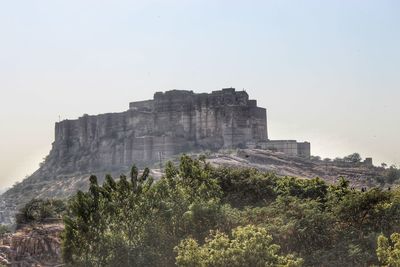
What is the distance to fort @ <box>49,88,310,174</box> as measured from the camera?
80250mm

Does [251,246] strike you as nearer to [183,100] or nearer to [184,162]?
[184,162]

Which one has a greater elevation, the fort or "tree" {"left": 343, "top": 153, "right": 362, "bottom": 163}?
the fort

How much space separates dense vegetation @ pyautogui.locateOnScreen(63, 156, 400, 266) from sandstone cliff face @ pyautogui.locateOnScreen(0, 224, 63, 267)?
4090 mm

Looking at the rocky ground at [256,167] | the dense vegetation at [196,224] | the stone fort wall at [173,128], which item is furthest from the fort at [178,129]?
the dense vegetation at [196,224]

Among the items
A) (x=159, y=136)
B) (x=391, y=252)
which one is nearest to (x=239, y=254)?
(x=391, y=252)

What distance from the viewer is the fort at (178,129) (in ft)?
263

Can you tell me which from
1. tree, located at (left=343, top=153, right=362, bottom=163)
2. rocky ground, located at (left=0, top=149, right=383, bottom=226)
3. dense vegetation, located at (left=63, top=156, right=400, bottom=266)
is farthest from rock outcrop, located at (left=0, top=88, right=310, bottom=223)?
dense vegetation, located at (left=63, top=156, right=400, bottom=266)

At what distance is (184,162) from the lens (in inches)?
1148

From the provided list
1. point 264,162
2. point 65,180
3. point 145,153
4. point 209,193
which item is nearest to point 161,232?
point 209,193

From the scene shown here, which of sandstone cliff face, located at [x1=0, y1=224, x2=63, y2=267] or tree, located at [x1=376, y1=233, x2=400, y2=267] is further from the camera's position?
sandstone cliff face, located at [x1=0, y1=224, x2=63, y2=267]

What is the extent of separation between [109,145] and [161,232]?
66096mm

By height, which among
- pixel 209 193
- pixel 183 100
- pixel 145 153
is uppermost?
pixel 183 100

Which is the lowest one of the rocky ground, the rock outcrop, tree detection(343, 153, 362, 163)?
the rocky ground

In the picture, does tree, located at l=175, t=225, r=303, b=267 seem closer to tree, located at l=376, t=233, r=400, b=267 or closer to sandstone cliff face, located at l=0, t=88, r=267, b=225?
tree, located at l=376, t=233, r=400, b=267
